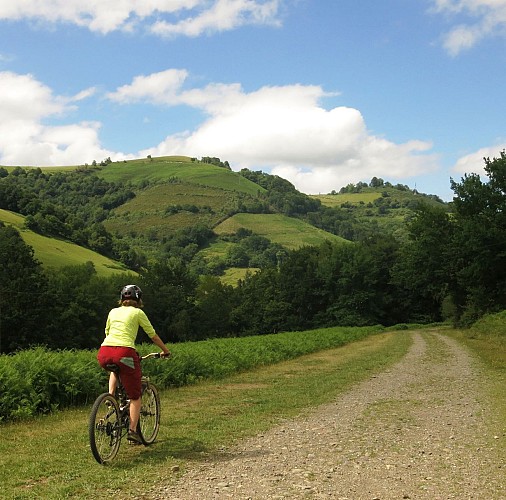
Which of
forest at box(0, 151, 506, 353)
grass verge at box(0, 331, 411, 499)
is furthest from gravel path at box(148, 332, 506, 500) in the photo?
forest at box(0, 151, 506, 353)

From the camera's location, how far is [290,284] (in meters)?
94.4

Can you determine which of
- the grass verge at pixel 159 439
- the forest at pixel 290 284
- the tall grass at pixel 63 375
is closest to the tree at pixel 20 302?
the forest at pixel 290 284

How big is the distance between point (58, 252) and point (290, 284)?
52307mm

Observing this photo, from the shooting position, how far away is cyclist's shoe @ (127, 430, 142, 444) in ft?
25.4

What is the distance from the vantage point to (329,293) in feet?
298

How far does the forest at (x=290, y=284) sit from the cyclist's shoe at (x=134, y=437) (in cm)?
4012

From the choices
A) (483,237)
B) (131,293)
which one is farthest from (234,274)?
(131,293)

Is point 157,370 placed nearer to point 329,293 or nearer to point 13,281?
point 13,281

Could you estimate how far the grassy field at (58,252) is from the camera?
4149 inches

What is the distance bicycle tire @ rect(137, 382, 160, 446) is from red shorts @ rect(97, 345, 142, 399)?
0.73 metres

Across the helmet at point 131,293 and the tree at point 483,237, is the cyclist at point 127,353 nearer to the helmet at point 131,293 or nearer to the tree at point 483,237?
the helmet at point 131,293

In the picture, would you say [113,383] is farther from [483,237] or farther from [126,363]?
[483,237]

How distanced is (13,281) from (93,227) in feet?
300

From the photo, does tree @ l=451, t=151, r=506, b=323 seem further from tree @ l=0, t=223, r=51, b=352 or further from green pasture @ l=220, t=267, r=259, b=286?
green pasture @ l=220, t=267, r=259, b=286
